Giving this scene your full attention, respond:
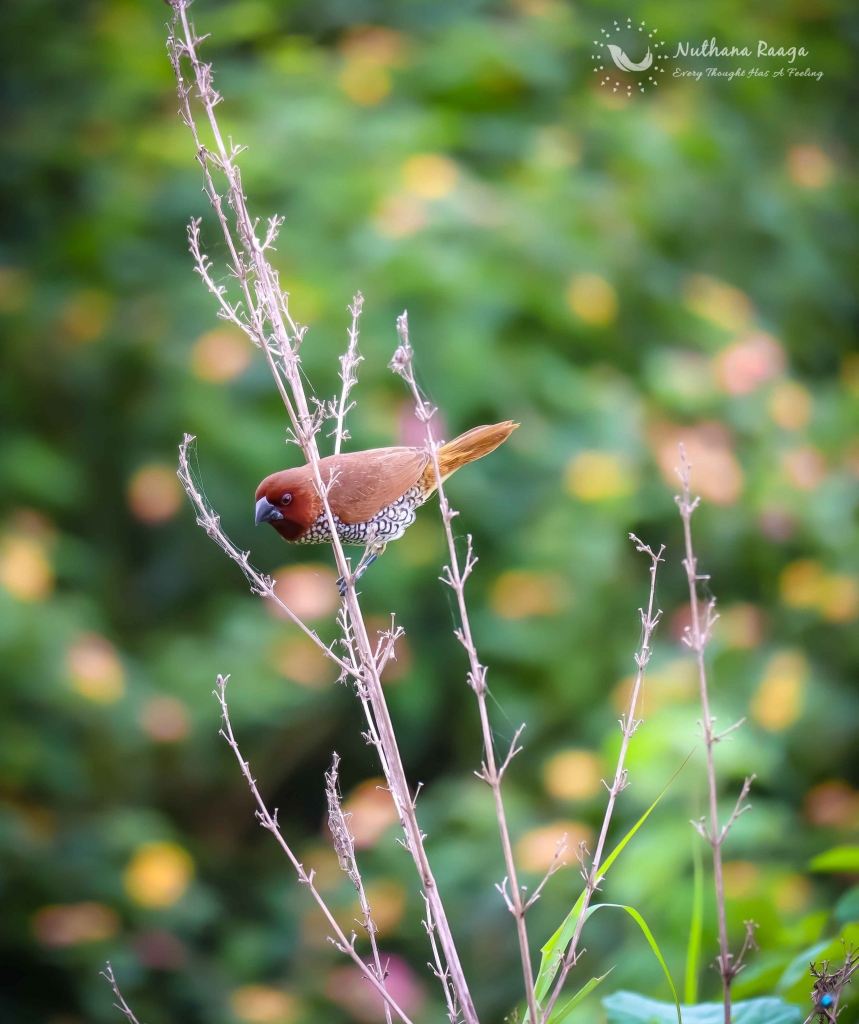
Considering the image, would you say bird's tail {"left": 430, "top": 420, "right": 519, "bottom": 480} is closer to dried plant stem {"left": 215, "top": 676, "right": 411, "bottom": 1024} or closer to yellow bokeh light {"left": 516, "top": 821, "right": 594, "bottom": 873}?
dried plant stem {"left": 215, "top": 676, "right": 411, "bottom": 1024}

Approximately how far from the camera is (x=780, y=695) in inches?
109

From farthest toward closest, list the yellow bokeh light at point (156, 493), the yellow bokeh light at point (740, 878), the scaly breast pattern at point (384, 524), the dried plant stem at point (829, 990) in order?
the yellow bokeh light at point (156, 493), the yellow bokeh light at point (740, 878), the scaly breast pattern at point (384, 524), the dried plant stem at point (829, 990)

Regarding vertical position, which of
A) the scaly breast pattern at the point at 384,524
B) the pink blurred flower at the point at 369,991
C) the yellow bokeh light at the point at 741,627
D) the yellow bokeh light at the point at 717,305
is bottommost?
the pink blurred flower at the point at 369,991

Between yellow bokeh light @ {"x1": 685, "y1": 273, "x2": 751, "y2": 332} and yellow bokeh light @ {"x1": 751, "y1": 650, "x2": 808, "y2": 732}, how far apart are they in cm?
109

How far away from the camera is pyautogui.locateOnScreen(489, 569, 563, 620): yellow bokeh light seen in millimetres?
2918

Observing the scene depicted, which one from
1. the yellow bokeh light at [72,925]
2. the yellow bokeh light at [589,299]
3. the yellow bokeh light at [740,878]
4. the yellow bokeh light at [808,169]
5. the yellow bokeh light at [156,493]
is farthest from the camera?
the yellow bokeh light at [808,169]

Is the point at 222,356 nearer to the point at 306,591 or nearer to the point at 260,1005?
the point at 306,591

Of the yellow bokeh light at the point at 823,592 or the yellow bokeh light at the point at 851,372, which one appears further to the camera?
the yellow bokeh light at the point at 851,372

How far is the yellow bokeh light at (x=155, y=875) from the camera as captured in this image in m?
2.83

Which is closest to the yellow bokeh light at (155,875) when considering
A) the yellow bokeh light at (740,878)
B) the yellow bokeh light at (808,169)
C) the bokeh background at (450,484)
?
the bokeh background at (450,484)

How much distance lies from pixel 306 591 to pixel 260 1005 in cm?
116

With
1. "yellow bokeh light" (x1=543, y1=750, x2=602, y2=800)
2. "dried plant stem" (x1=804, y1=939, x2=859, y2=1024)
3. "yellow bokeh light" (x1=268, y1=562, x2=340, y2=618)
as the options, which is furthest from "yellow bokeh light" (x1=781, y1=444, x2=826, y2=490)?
"dried plant stem" (x1=804, y1=939, x2=859, y2=1024)

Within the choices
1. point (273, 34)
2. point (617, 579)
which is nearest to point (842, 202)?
point (617, 579)

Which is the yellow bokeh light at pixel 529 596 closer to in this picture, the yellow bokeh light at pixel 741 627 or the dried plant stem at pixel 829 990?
the yellow bokeh light at pixel 741 627
